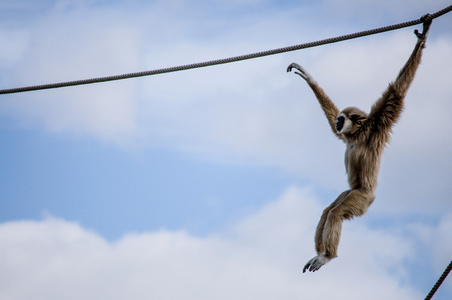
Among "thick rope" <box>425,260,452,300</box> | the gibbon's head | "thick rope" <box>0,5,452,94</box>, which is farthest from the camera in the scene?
the gibbon's head

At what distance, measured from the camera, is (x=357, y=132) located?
839 cm

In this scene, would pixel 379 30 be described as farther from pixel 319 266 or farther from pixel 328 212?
pixel 319 266

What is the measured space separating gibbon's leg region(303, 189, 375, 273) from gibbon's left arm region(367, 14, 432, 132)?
106 centimetres

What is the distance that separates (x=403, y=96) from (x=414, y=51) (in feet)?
2.15

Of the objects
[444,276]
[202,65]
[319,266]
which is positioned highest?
[202,65]

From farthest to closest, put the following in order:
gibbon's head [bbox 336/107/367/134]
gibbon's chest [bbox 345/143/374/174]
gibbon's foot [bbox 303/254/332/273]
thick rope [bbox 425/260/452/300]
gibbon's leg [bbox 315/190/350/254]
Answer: gibbon's head [bbox 336/107/367/134] < gibbon's chest [bbox 345/143/374/174] < gibbon's leg [bbox 315/190/350/254] < gibbon's foot [bbox 303/254/332/273] < thick rope [bbox 425/260/452/300]

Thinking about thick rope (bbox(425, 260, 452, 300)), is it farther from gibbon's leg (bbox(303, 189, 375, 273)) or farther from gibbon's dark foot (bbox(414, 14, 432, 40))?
gibbon's dark foot (bbox(414, 14, 432, 40))

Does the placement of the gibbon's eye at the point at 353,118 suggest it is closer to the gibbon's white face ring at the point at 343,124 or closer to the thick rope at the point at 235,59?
the gibbon's white face ring at the point at 343,124

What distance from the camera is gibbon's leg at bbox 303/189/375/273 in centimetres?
744

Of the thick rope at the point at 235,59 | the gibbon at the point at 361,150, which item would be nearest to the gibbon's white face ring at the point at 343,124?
the gibbon at the point at 361,150

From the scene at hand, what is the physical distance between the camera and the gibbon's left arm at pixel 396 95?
296 inches

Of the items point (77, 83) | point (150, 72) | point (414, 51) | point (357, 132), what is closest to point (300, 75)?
point (357, 132)

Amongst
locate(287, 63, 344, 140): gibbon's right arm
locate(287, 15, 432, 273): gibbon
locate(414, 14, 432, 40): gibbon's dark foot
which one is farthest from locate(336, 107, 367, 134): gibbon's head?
locate(414, 14, 432, 40): gibbon's dark foot

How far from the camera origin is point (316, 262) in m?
7.43
